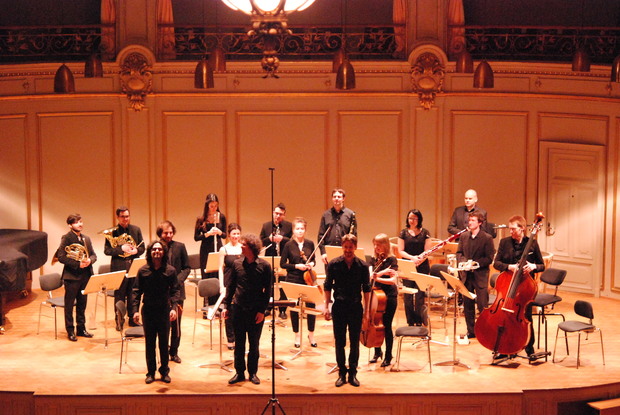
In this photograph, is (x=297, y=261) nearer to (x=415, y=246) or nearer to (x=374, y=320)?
(x=415, y=246)

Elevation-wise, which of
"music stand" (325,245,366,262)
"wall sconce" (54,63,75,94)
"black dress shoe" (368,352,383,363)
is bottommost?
"black dress shoe" (368,352,383,363)

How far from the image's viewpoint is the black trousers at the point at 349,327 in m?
7.21

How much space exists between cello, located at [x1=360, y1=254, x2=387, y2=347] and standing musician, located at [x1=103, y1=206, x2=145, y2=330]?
275cm

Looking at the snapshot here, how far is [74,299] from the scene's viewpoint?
8.73m

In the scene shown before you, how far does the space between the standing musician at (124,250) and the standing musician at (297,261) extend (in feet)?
5.48

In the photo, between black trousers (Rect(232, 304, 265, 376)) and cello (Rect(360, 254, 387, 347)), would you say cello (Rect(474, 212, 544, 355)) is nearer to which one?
cello (Rect(360, 254, 387, 347))

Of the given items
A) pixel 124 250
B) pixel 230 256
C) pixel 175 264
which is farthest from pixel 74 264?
pixel 230 256

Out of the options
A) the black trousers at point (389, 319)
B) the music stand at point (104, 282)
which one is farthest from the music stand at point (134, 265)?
the black trousers at point (389, 319)

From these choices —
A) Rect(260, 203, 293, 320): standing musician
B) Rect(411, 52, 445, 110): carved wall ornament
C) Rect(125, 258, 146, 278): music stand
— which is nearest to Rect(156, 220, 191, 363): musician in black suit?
Rect(125, 258, 146, 278): music stand

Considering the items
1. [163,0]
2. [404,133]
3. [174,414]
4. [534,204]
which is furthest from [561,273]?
[163,0]

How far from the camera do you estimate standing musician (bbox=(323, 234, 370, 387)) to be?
720cm

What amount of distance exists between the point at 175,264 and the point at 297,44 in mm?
4170

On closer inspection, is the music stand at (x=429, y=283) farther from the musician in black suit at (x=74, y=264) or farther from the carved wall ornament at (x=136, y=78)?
the carved wall ornament at (x=136, y=78)

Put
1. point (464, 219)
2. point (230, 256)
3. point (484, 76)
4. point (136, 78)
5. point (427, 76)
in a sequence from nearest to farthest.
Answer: point (230, 256) < point (484, 76) < point (464, 219) < point (427, 76) < point (136, 78)
